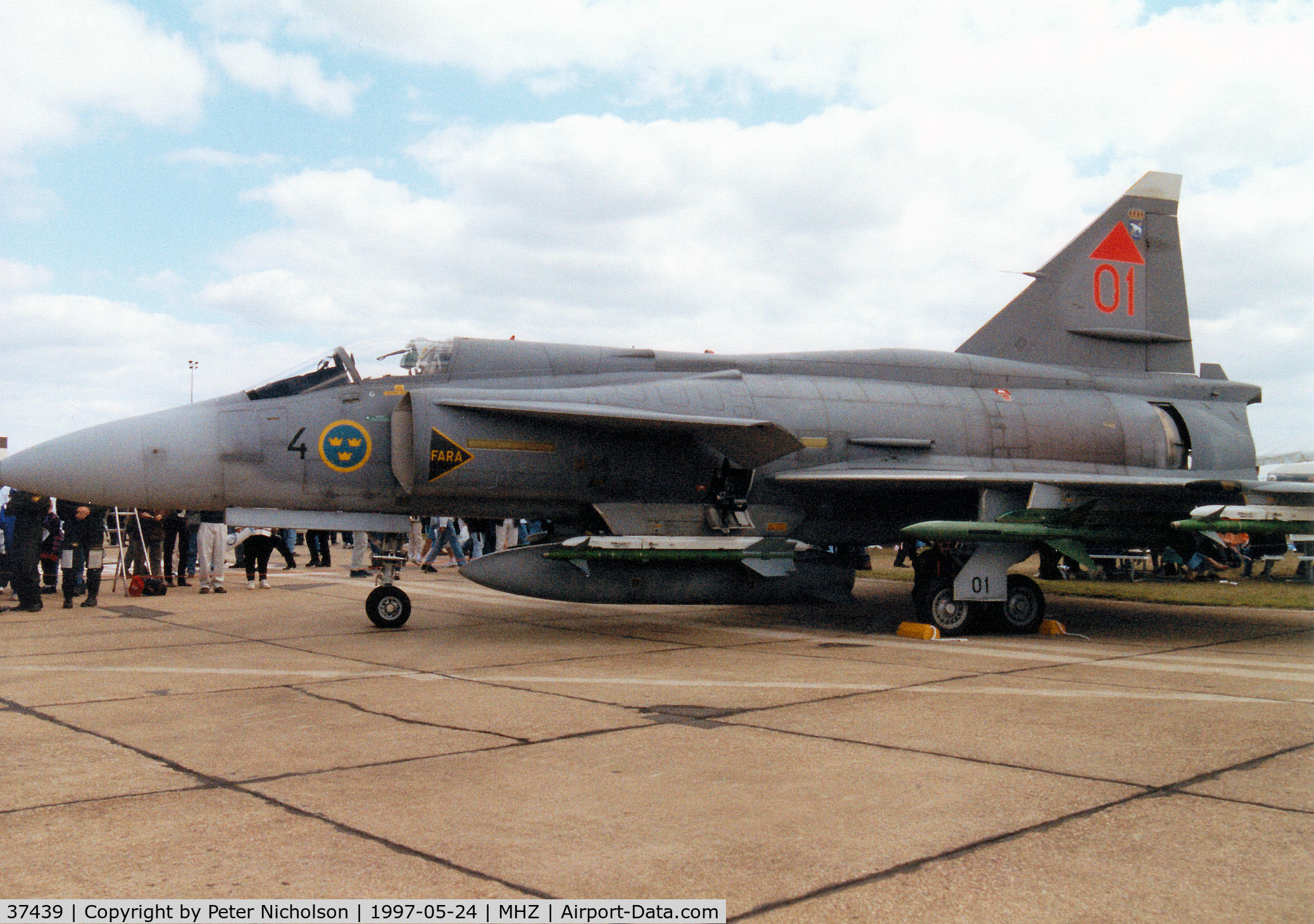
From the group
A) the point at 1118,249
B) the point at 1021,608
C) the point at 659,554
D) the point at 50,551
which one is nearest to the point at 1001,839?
the point at 659,554

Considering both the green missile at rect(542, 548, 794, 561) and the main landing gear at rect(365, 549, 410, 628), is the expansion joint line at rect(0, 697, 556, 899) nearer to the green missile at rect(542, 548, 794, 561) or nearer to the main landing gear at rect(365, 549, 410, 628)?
the main landing gear at rect(365, 549, 410, 628)

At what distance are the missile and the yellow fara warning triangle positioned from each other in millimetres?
921

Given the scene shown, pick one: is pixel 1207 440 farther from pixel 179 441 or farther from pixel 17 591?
pixel 17 591

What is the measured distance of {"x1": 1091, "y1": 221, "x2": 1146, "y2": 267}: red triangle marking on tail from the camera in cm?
1350

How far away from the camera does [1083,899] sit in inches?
116

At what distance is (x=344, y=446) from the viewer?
31.7 feet

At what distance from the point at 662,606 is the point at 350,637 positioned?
4758 mm

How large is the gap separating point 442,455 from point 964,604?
5.32 m

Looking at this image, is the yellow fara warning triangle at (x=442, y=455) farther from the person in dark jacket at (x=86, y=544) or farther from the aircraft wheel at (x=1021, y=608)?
the aircraft wheel at (x=1021, y=608)

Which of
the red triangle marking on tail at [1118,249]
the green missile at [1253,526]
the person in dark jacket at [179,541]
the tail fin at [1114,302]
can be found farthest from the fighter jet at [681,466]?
the person in dark jacket at [179,541]

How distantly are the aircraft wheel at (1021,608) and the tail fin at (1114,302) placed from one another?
395cm

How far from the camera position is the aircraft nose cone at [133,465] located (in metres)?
8.73

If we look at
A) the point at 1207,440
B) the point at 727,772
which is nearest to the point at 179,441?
the point at 727,772

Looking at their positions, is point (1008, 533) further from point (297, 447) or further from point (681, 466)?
point (297, 447)
